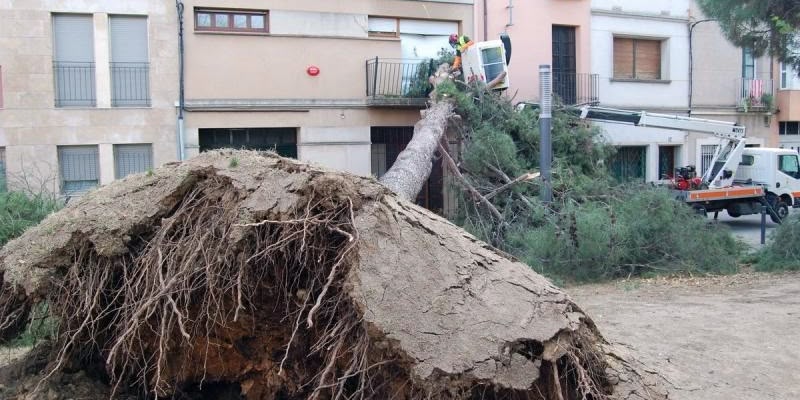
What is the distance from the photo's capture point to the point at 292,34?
19125 millimetres

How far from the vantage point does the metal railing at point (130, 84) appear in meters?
17.8

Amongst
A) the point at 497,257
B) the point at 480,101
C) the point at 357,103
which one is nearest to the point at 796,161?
the point at 480,101

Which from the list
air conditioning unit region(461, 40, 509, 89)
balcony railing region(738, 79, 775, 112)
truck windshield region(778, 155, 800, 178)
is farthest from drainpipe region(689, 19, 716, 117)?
air conditioning unit region(461, 40, 509, 89)

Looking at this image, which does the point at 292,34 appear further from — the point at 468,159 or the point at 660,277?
the point at 660,277

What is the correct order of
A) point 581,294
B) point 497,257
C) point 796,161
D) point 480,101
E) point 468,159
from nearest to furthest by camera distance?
1. point 497,257
2. point 581,294
3. point 468,159
4. point 480,101
5. point 796,161

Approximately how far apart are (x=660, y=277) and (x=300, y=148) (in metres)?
9.82

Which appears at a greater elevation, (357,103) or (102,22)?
(102,22)

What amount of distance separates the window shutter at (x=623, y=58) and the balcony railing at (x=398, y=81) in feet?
22.0

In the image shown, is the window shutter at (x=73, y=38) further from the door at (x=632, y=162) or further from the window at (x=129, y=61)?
the door at (x=632, y=162)

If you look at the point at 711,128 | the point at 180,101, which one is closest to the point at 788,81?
the point at 711,128

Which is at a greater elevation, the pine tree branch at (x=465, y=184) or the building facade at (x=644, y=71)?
the building facade at (x=644, y=71)

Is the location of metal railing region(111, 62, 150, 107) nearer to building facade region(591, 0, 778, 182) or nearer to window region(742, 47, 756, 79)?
building facade region(591, 0, 778, 182)

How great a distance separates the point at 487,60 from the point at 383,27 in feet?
11.7

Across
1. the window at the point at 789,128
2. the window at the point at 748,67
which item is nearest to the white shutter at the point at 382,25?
the window at the point at 748,67
